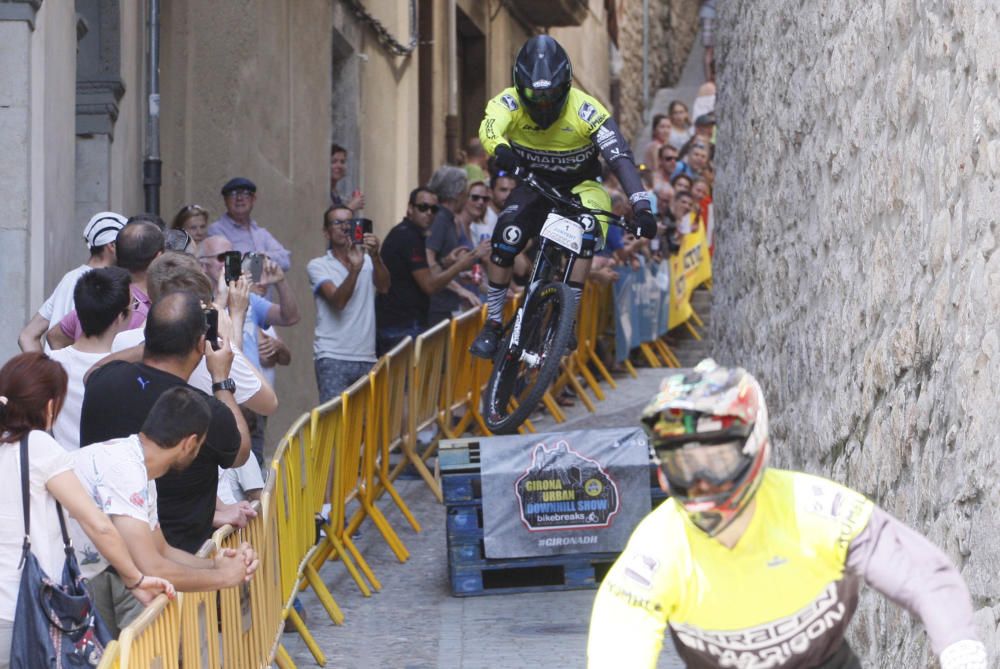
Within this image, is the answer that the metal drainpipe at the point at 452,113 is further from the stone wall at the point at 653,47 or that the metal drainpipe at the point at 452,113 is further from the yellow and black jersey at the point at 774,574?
the yellow and black jersey at the point at 774,574

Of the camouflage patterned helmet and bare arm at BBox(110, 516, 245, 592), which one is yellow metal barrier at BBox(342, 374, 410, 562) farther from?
the camouflage patterned helmet

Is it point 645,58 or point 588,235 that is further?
point 645,58

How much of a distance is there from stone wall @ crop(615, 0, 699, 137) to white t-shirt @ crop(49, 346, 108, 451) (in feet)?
78.7

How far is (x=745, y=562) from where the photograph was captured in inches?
137

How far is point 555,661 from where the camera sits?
25.5 ft

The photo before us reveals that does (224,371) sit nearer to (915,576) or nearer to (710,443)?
(710,443)

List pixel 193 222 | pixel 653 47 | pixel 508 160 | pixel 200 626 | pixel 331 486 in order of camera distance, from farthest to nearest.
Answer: pixel 653 47
pixel 193 222
pixel 508 160
pixel 331 486
pixel 200 626

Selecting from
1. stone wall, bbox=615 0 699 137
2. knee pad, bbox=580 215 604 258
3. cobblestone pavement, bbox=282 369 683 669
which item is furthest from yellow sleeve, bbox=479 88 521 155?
stone wall, bbox=615 0 699 137

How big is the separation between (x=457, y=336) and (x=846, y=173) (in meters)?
5.29

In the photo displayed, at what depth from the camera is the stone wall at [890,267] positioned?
5.18 meters

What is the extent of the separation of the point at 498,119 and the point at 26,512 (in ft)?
15.4

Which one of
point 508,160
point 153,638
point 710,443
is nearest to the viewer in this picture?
point 710,443

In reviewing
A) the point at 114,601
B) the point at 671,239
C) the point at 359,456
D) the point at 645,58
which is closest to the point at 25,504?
the point at 114,601

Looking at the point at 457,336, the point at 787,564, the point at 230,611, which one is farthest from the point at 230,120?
the point at 787,564
